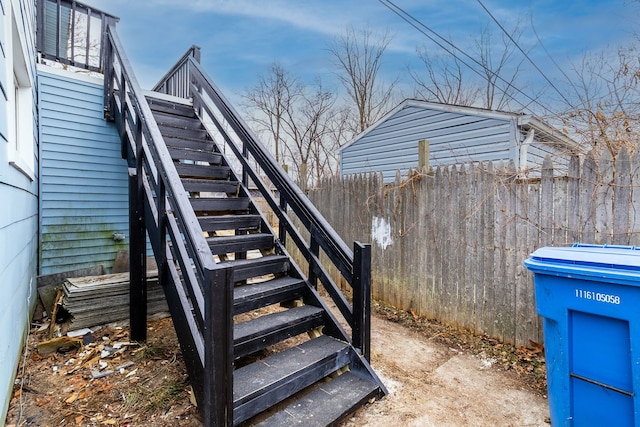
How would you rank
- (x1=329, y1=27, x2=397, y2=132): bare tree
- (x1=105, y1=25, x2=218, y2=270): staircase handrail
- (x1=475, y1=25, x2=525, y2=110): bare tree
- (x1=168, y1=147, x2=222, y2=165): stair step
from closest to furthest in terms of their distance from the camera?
(x1=105, y1=25, x2=218, y2=270): staircase handrail
(x1=168, y1=147, x2=222, y2=165): stair step
(x1=475, y1=25, x2=525, y2=110): bare tree
(x1=329, y1=27, x2=397, y2=132): bare tree

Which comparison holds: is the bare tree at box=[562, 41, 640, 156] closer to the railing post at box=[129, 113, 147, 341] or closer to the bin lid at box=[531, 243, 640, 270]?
the bin lid at box=[531, 243, 640, 270]

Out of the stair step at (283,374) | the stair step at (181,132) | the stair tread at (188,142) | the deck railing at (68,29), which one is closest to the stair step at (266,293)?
the stair step at (283,374)

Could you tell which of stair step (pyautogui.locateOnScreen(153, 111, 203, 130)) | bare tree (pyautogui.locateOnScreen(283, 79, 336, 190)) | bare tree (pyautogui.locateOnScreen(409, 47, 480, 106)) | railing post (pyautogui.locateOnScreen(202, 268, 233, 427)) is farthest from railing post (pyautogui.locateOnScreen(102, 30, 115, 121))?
bare tree (pyautogui.locateOnScreen(283, 79, 336, 190))

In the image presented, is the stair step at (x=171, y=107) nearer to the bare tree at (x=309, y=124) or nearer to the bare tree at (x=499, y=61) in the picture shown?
the bare tree at (x=499, y=61)

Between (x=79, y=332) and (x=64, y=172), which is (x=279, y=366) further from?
(x=64, y=172)

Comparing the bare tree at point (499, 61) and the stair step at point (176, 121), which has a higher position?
the bare tree at point (499, 61)

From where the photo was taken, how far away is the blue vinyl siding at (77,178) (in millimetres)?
4320

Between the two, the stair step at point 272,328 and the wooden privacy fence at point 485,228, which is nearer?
the stair step at point 272,328

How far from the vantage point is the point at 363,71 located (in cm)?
1655

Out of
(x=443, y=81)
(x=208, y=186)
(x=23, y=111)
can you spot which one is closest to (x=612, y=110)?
(x=208, y=186)

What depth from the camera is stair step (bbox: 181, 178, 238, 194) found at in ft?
11.5

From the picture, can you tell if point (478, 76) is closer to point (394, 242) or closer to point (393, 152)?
point (393, 152)

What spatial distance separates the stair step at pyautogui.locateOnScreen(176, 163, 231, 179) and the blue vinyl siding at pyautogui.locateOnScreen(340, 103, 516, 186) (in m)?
3.92

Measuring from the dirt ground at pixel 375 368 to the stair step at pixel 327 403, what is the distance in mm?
111
